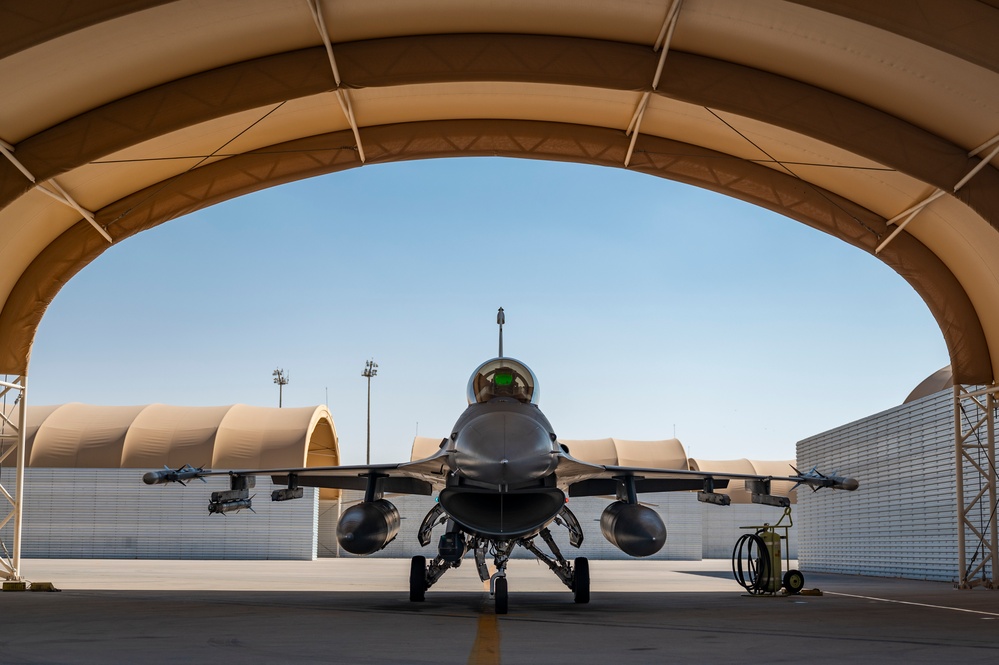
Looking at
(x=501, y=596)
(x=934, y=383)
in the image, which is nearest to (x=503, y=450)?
(x=501, y=596)

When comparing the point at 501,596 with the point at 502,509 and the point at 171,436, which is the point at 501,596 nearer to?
the point at 502,509

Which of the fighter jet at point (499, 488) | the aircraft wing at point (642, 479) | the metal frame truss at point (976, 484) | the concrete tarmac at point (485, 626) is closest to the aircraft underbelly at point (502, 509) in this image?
the fighter jet at point (499, 488)

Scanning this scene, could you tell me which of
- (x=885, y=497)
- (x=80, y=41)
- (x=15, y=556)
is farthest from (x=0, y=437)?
(x=885, y=497)

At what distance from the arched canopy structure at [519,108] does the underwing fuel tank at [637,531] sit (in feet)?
20.2

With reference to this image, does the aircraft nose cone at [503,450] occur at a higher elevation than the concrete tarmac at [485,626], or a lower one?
higher

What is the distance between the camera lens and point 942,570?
71.8 feet

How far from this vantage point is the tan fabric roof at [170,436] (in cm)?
3550

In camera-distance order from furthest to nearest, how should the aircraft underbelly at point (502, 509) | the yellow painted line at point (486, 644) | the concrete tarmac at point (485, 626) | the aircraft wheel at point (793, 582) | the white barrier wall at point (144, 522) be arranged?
the white barrier wall at point (144, 522)
the aircraft wheel at point (793, 582)
the aircraft underbelly at point (502, 509)
the concrete tarmac at point (485, 626)
the yellow painted line at point (486, 644)

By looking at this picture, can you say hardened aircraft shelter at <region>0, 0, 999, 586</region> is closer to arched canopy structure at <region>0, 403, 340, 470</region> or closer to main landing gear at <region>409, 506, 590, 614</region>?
main landing gear at <region>409, 506, 590, 614</region>

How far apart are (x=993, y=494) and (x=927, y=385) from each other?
1250 centimetres

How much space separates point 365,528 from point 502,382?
294 centimetres

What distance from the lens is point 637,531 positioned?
1309 cm

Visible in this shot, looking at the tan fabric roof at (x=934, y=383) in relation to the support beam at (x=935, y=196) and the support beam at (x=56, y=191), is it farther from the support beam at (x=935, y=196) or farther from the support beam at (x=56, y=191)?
the support beam at (x=56, y=191)

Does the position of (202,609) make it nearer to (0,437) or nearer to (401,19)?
(0,437)
